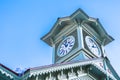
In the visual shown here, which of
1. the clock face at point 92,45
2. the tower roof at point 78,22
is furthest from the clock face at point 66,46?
the tower roof at point 78,22

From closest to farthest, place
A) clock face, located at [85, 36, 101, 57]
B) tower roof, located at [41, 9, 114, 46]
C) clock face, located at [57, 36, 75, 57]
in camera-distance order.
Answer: clock face, located at [57, 36, 75, 57], clock face, located at [85, 36, 101, 57], tower roof, located at [41, 9, 114, 46]

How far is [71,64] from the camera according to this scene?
1432 cm

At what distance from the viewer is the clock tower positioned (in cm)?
2008

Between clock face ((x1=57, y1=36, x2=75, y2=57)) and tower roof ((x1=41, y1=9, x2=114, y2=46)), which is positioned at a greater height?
tower roof ((x1=41, y1=9, x2=114, y2=46))

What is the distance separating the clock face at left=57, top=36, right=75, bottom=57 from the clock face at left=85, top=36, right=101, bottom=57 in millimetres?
1152

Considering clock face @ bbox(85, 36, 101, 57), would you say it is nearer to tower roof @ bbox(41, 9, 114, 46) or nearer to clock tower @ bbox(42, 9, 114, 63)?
clock tower @ bbox(42, 9, 114, 63)

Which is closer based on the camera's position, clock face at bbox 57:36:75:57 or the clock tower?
the clock tower

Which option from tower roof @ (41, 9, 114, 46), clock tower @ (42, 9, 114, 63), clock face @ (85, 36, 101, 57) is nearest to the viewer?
clock tower @ (42, 9, 114, 63)

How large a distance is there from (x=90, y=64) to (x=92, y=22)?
24.1 ft

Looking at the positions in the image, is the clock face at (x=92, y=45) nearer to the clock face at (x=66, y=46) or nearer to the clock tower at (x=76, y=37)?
the clock tower at (x=76, y=37)

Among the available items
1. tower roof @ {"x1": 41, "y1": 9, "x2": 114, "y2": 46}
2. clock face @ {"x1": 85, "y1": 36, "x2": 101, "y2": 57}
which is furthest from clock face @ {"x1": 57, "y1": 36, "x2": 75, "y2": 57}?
tower roof @ {"x1": 41, "y1": 9, "x2": 114, "y2": 46}

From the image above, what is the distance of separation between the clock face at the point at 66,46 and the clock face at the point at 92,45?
1152 mm

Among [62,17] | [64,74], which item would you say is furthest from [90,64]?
[62,17]

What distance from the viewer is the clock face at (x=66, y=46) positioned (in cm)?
2061
